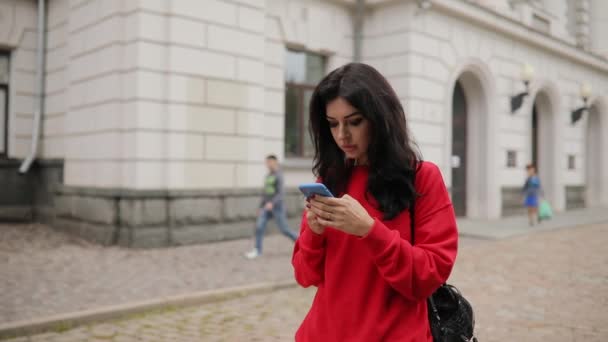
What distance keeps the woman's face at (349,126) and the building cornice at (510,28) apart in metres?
11.8

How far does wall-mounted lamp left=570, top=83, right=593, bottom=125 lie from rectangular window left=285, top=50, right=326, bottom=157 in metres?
10.9

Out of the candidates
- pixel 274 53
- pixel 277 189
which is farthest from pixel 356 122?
pixel 274 53

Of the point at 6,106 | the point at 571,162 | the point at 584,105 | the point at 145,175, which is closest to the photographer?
the point at 145,175

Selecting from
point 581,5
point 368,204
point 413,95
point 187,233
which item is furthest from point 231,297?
point 581,5

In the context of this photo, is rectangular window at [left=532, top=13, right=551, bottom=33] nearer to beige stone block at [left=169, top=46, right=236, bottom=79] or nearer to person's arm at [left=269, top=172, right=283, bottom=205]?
beige stone block at [left=169, top=46, right=236, bottom=79]

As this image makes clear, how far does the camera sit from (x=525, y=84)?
50.2 feet

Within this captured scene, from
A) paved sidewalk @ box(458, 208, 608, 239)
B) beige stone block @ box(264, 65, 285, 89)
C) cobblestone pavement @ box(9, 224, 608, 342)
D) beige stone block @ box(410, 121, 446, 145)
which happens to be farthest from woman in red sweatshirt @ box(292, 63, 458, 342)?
beige stone block @ box(410, 121, 446, 145)

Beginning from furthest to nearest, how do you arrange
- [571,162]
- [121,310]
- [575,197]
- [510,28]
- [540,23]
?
[575,197] → [571,162] → [540,23] → [510,28] → [121,310]

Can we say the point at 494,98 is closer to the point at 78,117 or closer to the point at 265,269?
the point at 265,269

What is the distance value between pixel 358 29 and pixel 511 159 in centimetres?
645

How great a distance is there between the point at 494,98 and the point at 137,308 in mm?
12407

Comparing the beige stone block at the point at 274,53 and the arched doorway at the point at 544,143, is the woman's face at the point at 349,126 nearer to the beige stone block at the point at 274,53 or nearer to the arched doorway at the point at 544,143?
the beige stone block at the point at 274,53

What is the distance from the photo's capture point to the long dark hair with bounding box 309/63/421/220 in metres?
1.77

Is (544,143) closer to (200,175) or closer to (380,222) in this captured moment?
(200,175)
